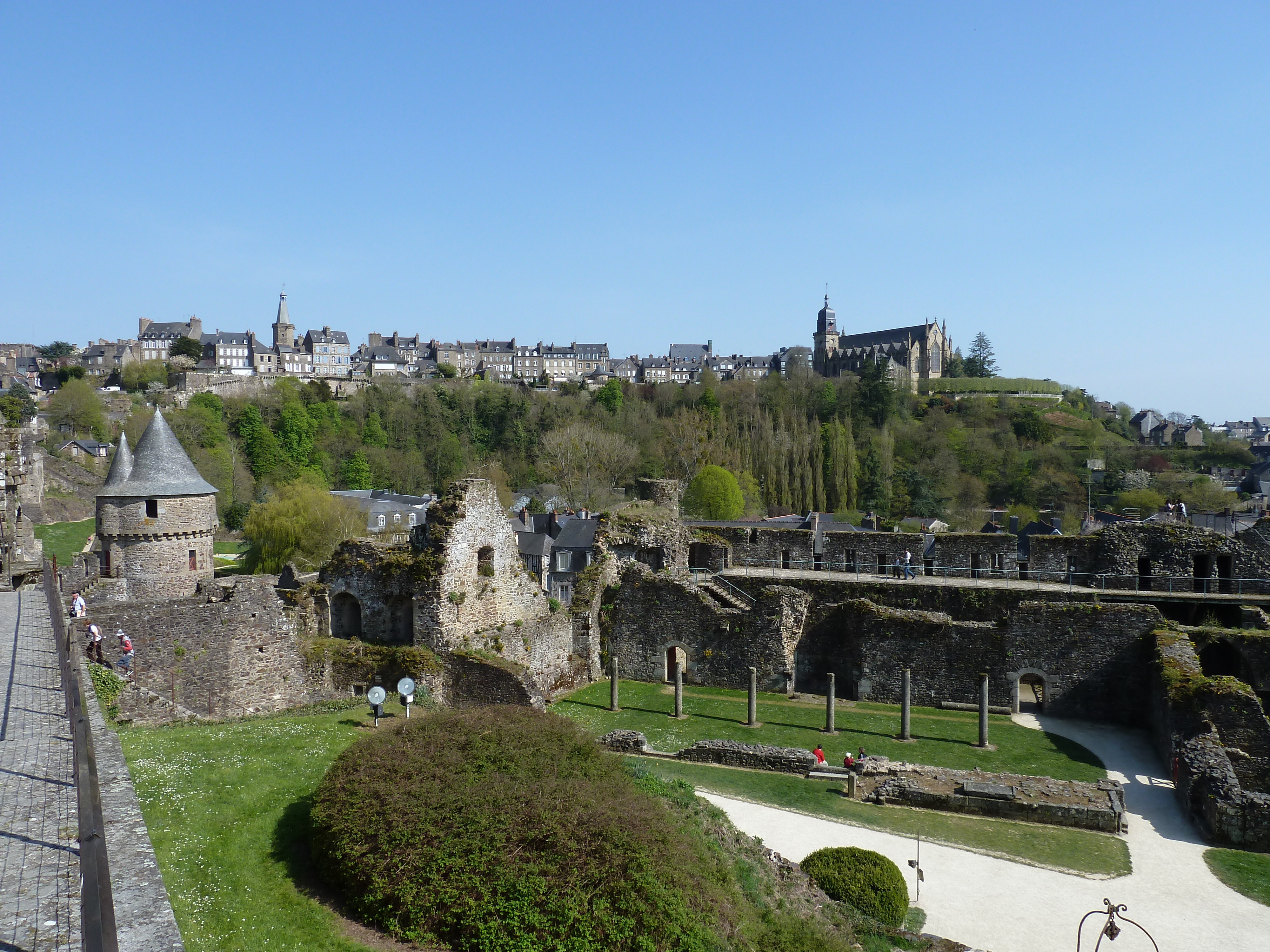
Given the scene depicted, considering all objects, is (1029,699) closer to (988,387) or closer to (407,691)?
(407,691)

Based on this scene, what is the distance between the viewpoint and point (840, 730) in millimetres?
21562

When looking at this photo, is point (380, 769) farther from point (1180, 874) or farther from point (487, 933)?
point (1180, 874)

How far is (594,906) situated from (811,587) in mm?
19042

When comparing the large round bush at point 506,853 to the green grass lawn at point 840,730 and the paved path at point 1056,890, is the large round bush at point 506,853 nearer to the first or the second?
the paved path at point 1056,890

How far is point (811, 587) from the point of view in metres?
26.9

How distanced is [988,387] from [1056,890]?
105 meters

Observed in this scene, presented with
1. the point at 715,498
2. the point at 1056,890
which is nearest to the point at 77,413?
the point at 715,498

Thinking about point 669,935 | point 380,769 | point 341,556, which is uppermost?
point 341,556

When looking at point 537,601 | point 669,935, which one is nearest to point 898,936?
point 669,935

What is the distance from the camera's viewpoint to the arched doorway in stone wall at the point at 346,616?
2264 centimetres

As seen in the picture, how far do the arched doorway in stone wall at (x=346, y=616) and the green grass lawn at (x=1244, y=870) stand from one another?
1972cm

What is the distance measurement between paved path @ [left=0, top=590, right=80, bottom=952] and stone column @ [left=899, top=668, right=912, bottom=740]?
1781 centimetres

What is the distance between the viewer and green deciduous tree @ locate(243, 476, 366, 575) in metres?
44.2

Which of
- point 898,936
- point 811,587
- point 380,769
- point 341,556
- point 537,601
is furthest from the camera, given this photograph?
point 811,587
